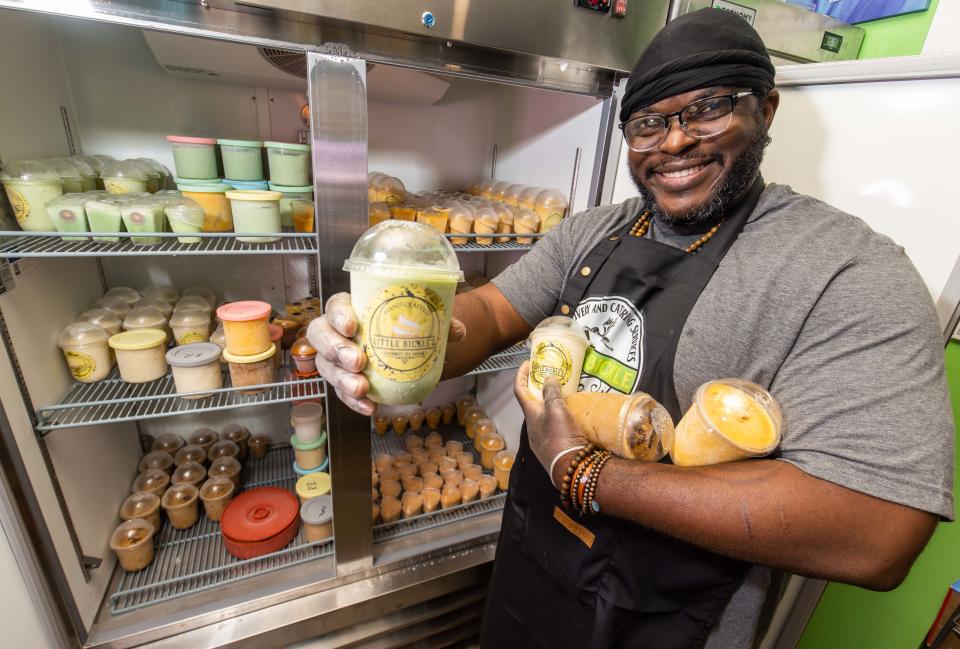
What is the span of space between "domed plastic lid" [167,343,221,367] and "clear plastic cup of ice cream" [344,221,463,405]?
0.82 m

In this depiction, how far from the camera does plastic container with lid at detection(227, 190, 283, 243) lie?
1.22 meters

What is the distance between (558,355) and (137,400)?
3.92ft

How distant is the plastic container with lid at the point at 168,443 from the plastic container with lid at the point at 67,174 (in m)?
1.05

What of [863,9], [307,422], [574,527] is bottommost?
[307,422]

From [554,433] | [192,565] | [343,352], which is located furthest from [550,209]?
[192,565]

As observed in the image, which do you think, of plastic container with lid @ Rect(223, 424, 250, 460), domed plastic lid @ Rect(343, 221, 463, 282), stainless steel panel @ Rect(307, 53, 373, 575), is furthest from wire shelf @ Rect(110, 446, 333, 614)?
domed plastic lid @ Rect(343, 221, 463, 282)

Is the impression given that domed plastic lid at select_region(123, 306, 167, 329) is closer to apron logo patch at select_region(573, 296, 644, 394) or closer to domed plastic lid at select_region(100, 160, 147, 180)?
domed plastic lid at select_region(100, 160, 147, 180)

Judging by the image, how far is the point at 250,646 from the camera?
4.37ft

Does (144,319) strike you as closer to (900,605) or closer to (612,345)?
(612,345)

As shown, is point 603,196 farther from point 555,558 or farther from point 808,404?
point 555,558

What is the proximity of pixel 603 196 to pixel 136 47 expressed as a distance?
1.62m

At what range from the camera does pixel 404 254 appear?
67cm

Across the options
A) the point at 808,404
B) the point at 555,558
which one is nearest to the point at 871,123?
the point at 808,404

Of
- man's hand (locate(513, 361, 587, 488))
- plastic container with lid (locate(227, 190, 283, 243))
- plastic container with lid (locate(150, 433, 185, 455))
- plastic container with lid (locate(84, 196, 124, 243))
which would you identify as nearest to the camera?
man's hand (locate(513, 361, 587, 488))
